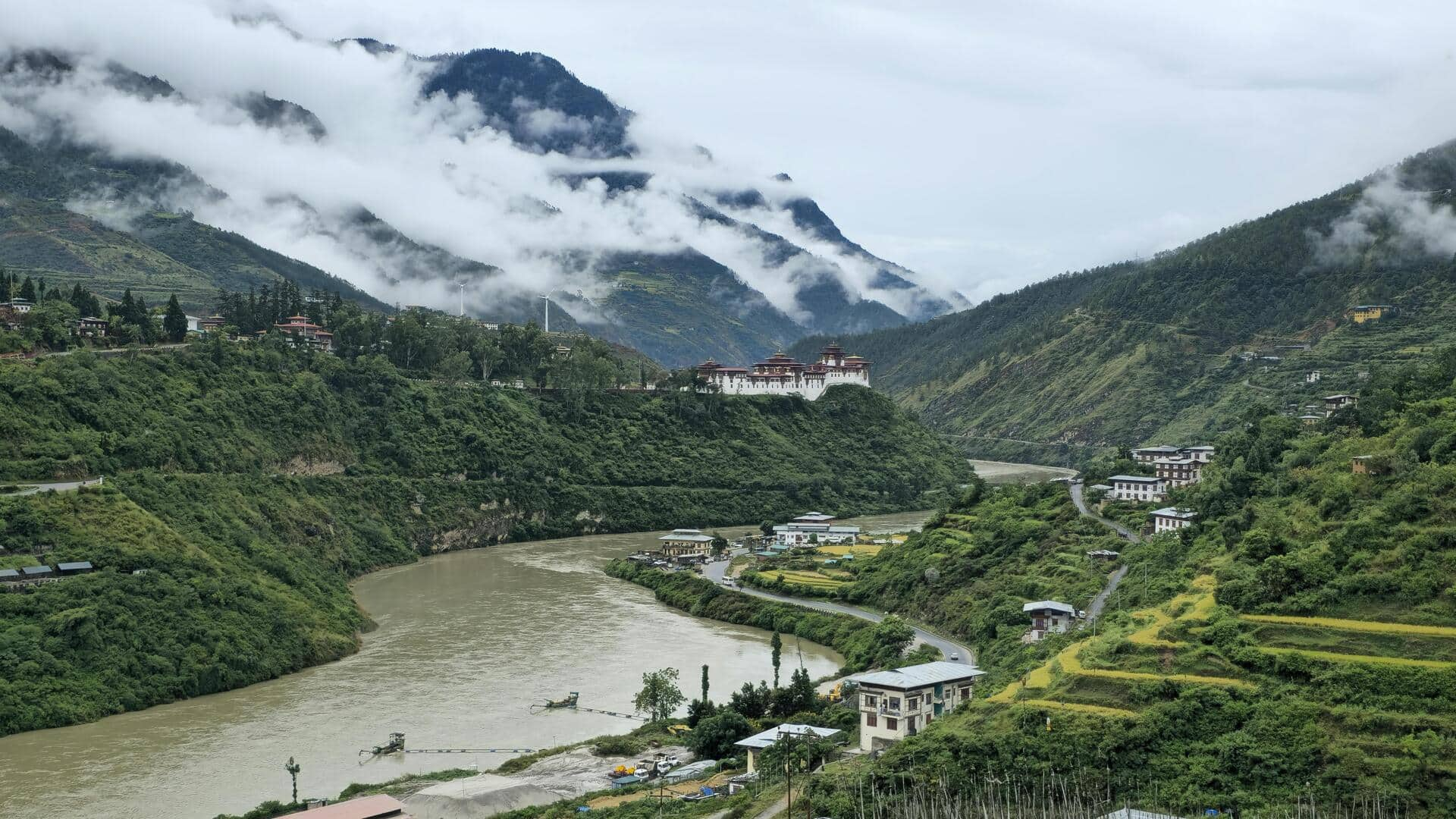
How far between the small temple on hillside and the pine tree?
31548mm

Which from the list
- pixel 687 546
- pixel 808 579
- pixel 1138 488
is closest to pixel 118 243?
pixel 687 546

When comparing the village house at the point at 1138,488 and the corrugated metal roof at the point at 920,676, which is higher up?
the village house at the point at 1138,488

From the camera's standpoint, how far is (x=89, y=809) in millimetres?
27516

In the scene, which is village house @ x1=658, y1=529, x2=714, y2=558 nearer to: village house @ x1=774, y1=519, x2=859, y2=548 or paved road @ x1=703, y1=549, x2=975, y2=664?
paved road @ x1=703, y1=549, x2=975, y2=664

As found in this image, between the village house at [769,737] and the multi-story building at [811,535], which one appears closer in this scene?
the village house at [769,737]

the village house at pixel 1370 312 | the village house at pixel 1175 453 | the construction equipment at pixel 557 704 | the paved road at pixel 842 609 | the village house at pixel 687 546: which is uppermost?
the village house at pixel 1370 312

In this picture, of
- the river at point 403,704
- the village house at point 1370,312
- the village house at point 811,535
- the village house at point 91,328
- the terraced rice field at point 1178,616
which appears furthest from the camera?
the village house at point 1370,312

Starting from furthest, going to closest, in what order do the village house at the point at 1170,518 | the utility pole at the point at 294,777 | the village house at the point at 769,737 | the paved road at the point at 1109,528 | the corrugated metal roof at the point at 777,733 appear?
the village house at the point at 1170,518 → the paved road at the point at 1109,528 → the corrugated metal roof at the point at 777,733 → the village house at the point at 769,737 → the utility pole at the point at 294,777

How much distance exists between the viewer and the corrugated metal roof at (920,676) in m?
28.2

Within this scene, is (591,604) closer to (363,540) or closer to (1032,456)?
(363,540)

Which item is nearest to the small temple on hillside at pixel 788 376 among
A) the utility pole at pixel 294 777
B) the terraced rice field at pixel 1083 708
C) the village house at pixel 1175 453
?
the village house at pixel 1175 453

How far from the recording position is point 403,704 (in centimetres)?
3562

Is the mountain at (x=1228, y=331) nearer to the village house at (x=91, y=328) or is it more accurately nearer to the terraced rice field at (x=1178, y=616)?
the terraced rice field at (x=1178, y=616)

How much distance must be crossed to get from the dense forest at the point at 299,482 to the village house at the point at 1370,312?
26.8 m
